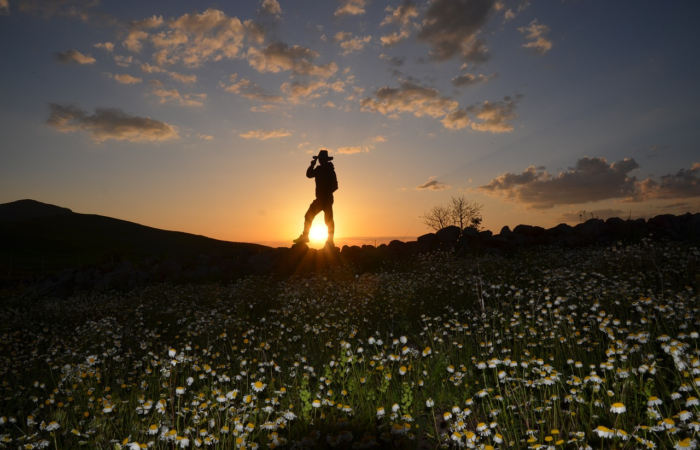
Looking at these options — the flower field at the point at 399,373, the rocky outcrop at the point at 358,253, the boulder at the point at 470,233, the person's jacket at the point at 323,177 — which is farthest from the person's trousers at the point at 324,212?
the flower field at the point at 399,373

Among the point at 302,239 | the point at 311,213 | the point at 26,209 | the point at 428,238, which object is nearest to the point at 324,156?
the point at 311,213

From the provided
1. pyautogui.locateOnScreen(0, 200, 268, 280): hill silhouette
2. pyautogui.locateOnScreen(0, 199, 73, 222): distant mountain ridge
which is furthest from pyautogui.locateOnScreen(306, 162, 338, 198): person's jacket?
pyautogui.locateOnScreen(0, 199, 73, 222): distant mountain ridge

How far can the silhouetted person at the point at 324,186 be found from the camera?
16438 mm

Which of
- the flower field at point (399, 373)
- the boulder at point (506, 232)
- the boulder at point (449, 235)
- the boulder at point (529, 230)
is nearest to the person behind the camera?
the flower field at point (399, 373)

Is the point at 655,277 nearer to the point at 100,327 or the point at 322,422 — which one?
A: the point at 322,422

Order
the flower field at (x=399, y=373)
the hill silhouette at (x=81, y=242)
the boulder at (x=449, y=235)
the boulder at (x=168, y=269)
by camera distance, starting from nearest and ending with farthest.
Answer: the flower field at (x=399, y=373) < the boulder at (x=449, y=235) < the boulder at (x=168, y=269) < the hill silhouette at (x=81, y=242)

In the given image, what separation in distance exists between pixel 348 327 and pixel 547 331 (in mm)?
2908

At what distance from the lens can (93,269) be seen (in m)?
19.0

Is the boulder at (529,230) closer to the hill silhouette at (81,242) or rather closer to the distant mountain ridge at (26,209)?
the hill silhouette at (81,242)

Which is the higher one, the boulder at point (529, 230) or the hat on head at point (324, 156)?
the hat on head at point (324, 156)

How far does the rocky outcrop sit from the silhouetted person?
132cm

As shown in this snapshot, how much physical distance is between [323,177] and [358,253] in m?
3.29

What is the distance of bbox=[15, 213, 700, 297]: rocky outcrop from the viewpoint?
46.4ft

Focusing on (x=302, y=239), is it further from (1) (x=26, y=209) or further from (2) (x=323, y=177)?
(1) (x=26, y=209)
